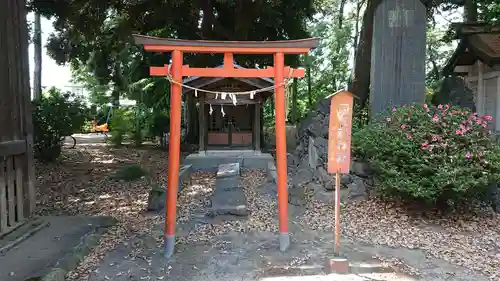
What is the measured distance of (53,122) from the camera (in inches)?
452

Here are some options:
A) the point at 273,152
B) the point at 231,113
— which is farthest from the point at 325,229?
the point at 273,152

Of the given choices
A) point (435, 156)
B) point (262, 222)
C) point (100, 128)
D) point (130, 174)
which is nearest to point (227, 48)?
point (262, 222)

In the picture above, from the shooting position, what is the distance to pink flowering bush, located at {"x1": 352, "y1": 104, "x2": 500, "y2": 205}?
6637mm

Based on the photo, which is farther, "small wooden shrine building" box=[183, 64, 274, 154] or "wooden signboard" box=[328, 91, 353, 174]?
"small wooden shrine building" box=[183, 64, 274, 154]

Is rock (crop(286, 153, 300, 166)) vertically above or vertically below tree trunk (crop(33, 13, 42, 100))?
below

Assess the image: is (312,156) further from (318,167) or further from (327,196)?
(327,196)

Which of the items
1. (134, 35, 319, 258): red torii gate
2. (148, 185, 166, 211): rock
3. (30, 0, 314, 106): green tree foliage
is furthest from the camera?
(30, 0, 314, 106): green tree foliage

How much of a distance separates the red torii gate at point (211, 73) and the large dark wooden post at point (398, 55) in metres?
4.23

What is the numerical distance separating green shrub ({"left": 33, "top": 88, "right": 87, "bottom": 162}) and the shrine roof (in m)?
12.3

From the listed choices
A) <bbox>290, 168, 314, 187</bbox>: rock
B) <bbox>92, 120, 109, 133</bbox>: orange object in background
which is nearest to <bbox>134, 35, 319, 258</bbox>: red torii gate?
<bbox>290, 168, 314, 187</bbox>: rock

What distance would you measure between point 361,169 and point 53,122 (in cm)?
839

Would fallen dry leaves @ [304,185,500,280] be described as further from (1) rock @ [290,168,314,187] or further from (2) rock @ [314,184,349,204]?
(1) rock @ [290,168,314,187]

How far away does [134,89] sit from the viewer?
22.4 m

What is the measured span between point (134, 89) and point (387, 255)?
19104 mm
